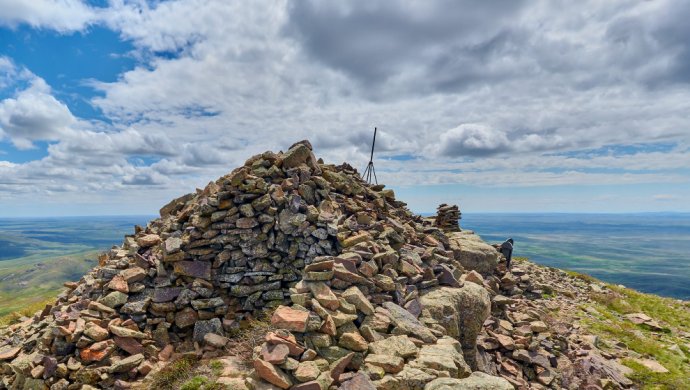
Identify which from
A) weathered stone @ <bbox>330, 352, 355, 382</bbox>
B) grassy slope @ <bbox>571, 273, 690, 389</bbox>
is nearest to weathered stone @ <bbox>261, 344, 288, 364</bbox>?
weathered stone @ <bbox>330, 352, 355, 382</bbox>

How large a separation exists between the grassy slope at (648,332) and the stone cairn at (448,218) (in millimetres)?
10822

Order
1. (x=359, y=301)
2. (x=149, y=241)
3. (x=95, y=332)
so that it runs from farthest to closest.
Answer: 1. (x=149, y=241)
2. (x=95, y=332)
3. (x=359, y=301)

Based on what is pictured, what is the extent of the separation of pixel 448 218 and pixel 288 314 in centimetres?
2141

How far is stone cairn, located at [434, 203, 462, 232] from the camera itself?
29.5 metres

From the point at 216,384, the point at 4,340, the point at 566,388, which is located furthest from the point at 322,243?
the point at 4,340

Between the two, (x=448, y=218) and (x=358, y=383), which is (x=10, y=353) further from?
(x=448, y=218)

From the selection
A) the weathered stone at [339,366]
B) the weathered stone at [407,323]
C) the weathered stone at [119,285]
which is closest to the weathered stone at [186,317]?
the weathered stone at [119,285]

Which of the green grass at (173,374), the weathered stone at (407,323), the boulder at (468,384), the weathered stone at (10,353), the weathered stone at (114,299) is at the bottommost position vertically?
the weathered stone at (10,353)

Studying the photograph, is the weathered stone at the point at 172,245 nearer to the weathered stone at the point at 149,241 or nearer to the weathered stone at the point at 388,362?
the weathered stone at the point at 149,241

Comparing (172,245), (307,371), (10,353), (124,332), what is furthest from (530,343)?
(10,353)

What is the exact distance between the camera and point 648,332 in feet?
77.7

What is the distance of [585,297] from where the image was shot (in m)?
29.8

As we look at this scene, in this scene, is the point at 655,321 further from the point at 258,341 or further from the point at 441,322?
the point at 258,341

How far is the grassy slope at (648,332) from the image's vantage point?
56.3 ft
